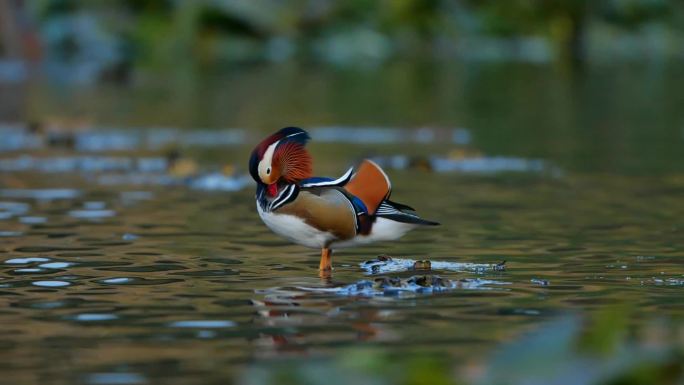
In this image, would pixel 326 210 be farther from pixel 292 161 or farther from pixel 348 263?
pixel 348 263

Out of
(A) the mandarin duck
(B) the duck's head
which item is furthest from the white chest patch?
(B) the duck's head

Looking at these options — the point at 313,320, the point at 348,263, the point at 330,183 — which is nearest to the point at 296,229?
the point at 330,183

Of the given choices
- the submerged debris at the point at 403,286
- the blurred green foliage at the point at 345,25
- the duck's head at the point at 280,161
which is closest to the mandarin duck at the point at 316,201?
the duck's head at the point at 280,161

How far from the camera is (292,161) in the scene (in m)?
9.55

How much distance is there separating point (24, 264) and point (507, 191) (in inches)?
251

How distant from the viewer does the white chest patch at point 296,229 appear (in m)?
9.31

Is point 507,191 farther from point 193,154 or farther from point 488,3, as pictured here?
point 488,3

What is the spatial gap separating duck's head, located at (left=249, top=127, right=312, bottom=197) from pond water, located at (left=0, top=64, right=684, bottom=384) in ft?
2.09

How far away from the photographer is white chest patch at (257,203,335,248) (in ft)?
30.6

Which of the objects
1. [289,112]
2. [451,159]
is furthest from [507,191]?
[289,112]

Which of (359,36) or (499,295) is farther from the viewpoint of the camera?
(359,36)

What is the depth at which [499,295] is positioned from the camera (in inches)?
357

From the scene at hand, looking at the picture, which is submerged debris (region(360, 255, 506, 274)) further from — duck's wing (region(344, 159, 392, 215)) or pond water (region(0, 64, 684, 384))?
duck's wing (region(344, 159, 392, 215))

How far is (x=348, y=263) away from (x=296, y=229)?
1.46 metres
